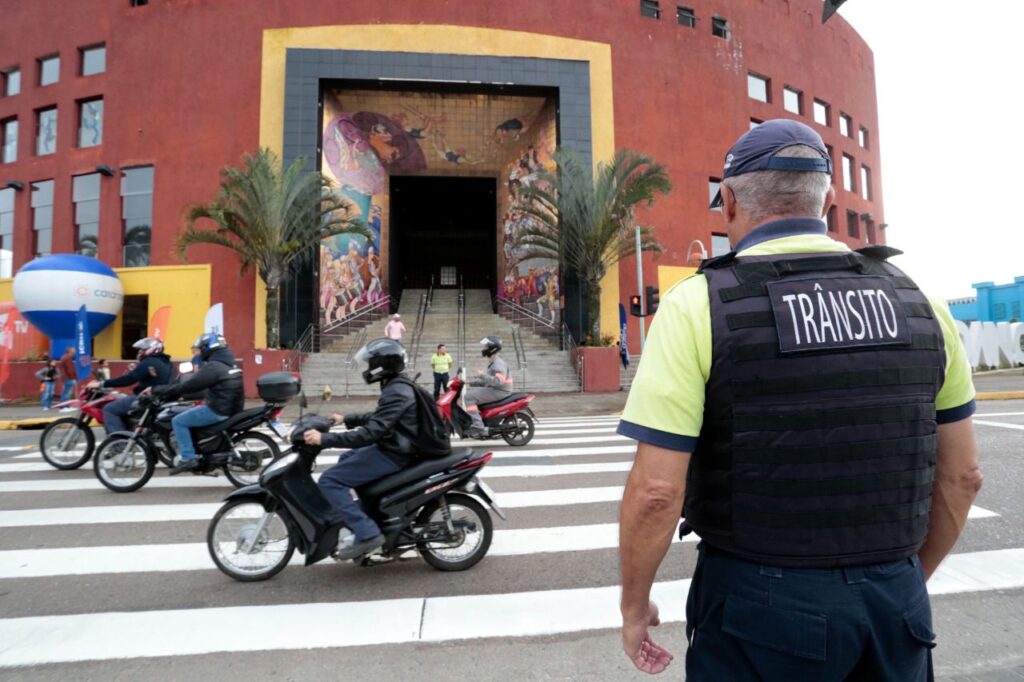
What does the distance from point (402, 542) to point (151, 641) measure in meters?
1.50

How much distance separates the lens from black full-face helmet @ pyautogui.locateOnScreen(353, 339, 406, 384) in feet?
13.1

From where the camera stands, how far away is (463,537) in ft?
13.3

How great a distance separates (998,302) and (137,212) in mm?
60351

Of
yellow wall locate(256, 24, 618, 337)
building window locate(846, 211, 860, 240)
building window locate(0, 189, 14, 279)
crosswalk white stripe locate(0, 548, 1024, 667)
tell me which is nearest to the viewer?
crosswalk white stripe locate(0, 548, 1024, 667)

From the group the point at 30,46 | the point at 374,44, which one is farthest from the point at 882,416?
the point at 30,46

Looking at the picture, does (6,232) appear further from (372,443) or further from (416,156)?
(372,443)

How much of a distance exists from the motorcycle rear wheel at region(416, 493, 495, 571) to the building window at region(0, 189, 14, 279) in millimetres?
30396

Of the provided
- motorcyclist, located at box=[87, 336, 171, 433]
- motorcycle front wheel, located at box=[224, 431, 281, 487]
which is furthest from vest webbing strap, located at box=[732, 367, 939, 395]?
motorcyclist, located at box=[87, 336, 171, 433]

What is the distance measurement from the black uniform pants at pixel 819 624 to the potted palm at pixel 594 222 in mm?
17098

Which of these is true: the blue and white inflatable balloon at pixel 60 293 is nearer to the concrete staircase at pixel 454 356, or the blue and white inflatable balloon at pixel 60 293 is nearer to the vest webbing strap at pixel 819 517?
the concrete staircase at pixel 454 356

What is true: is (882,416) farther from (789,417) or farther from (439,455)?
(439,455)

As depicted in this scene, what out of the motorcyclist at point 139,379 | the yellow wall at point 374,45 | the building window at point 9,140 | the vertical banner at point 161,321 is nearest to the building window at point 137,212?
the vertical banner at point 161,321

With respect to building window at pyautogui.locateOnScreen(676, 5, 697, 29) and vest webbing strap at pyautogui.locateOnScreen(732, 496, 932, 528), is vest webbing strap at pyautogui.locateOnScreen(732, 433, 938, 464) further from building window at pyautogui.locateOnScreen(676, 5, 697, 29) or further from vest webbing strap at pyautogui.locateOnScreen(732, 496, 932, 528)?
building window at pyautogui.locateOnScreen(676, 5, 697, 29)

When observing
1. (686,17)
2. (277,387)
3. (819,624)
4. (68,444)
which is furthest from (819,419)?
(686,17)
